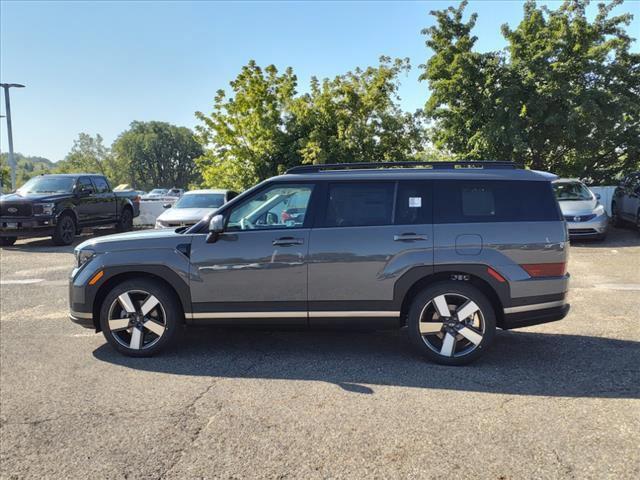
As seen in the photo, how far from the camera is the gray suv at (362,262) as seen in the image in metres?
4.61

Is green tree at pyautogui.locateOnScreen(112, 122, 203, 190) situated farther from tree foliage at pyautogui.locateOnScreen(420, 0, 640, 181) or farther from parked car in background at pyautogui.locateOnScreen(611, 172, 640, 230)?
parked car in background at pyautogui.locateOnScreen(611, 172, 640, 230)

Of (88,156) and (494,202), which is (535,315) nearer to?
(494,202)

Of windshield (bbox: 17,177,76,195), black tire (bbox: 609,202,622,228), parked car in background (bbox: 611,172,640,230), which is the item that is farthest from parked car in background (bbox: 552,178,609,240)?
windshield (bbox: 17,177,76,195)

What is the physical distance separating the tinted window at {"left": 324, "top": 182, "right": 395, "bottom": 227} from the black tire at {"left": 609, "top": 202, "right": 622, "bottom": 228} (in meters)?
13.8

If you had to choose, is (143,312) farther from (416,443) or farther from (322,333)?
(416,443)

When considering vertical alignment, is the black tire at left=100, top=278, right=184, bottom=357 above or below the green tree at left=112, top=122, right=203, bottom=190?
below

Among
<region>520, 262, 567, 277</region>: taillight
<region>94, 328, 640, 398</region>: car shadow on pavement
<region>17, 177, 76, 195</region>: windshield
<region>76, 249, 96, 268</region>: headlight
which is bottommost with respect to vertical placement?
<region>94, 328, 640, 398</region>: car shadow on pavement

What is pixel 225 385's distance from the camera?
14.3 feet

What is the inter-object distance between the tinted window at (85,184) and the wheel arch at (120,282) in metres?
11.4

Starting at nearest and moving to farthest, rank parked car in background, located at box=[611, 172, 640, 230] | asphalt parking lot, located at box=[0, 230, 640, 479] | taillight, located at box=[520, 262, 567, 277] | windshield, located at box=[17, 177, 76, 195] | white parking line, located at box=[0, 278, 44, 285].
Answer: asphalt parking lot, located at box=[0, 230, 640, 479] < taillight, located at box=[520, 262, 567, 277] < white parking line, located at box=[0, 278, 44, 285] < parked car in background, located at box=[611, 172, 640, 230] < windshield, located at box=[17, 177, 76, 195]

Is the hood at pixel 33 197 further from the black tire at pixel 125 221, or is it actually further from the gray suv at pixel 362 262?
the gray suv at pixel 362 262

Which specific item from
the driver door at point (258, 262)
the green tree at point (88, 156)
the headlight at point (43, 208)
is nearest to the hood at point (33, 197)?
the headlight at point (43, 208)

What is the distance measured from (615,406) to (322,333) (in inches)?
114

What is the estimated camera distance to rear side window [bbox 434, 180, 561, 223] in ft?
15.2
